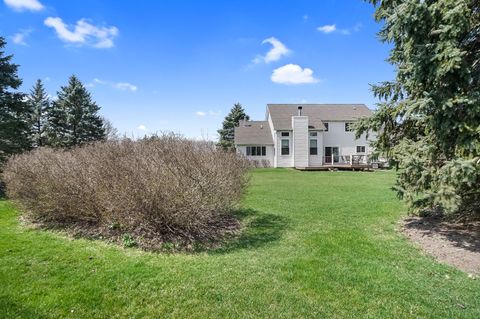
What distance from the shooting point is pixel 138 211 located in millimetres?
5621

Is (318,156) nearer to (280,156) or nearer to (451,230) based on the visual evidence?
(280,156)

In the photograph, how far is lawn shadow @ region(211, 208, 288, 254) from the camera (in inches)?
227

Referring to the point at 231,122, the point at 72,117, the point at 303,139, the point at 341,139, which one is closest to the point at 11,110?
the point at 72,117

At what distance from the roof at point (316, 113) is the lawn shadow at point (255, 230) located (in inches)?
903

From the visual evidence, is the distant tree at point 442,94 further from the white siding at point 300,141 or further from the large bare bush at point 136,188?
the white siding at point 300,141

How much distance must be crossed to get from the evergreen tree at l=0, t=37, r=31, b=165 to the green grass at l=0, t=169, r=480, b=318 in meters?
11.9

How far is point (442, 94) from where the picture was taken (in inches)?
190

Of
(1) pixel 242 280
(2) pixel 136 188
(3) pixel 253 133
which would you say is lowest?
(1) pixel 242 280

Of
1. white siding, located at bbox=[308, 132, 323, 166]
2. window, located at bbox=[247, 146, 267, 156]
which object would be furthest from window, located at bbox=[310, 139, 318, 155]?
window, located at bbox=[247, 146, 267, 156]

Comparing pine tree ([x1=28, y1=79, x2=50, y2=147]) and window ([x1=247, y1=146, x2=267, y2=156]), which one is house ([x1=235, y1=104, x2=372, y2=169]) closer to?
window ([x1=247, y1=146, x2=267, y2=156])

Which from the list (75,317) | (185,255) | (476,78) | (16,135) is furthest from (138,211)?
(16,135)

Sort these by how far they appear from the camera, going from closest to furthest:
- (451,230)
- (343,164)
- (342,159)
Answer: (451,230), (343,164), (342,159)

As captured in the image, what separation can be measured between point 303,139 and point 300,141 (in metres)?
0.37

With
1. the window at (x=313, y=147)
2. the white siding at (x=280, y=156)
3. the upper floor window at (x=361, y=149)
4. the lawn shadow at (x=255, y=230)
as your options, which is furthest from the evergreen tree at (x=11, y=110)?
the upper floor window at (x=361, y=149)
